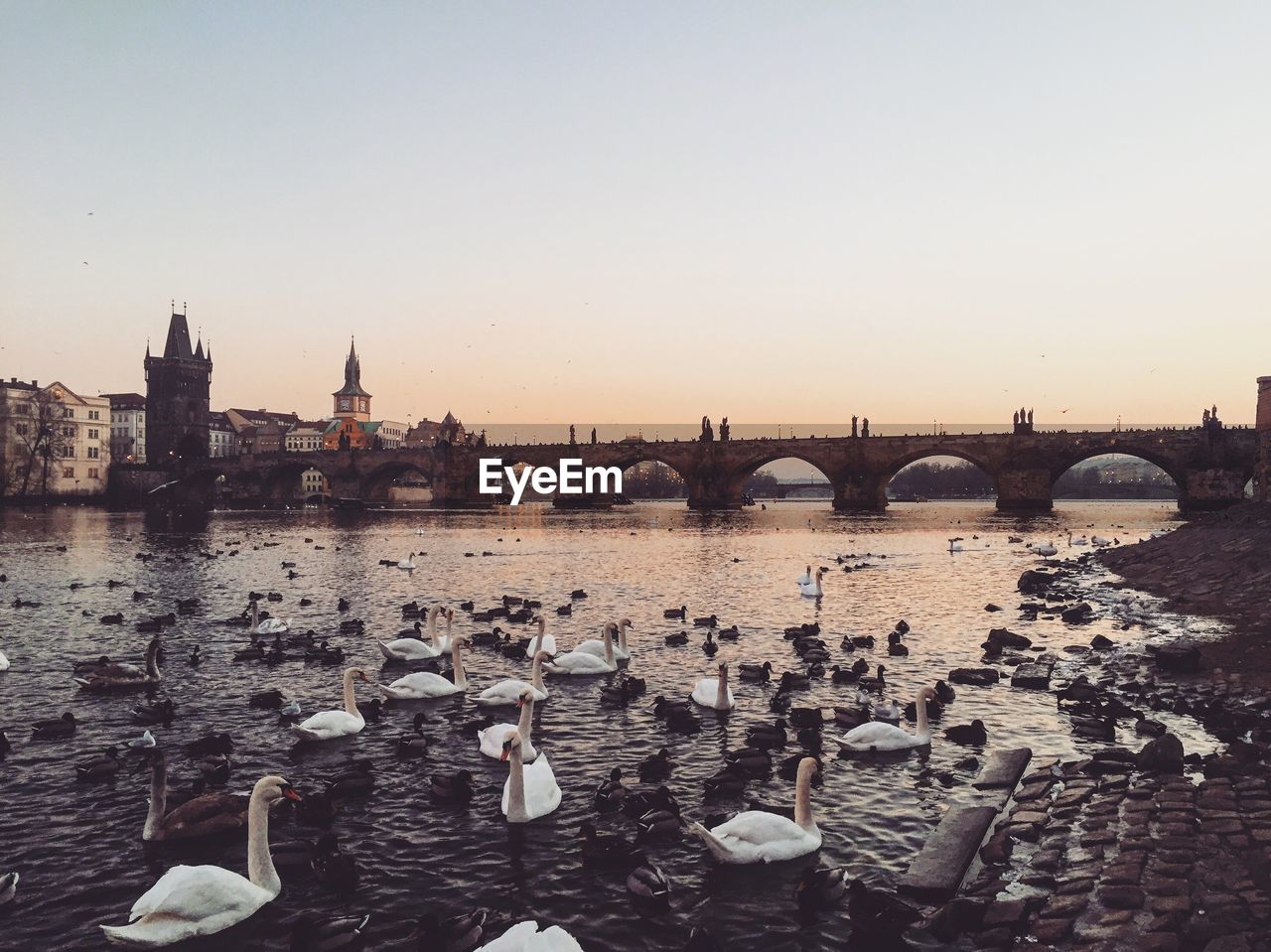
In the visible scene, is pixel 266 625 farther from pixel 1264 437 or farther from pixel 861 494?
pixel 861 494

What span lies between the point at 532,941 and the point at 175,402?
155 metres

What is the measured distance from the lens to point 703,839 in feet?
28.1

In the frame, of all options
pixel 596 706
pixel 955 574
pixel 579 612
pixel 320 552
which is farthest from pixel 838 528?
pixel 596 706

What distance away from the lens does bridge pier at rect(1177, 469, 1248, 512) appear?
7750cm

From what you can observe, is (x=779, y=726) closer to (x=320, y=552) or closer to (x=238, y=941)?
(x=238, y=941)

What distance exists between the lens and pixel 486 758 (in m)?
11.5

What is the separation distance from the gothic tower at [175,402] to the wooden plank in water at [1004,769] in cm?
14796

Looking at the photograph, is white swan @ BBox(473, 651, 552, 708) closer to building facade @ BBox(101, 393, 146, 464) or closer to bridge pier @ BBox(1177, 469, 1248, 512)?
bridge pier @ BBox(1177, 469, 1248, 512)

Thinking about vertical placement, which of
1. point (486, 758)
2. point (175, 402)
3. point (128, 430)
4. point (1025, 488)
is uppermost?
point (175, 402)

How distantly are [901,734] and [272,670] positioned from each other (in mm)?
12274

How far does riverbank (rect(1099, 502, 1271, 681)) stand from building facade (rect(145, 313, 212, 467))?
460 ft

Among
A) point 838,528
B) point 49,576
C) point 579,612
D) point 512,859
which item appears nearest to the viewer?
point 512,859

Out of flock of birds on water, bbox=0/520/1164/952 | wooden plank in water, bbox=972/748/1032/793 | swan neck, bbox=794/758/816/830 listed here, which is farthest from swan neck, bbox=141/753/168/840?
wooden plank in water, bbox=972/748/1032/793

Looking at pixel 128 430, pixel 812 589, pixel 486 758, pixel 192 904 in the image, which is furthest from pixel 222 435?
pixel 192 904
